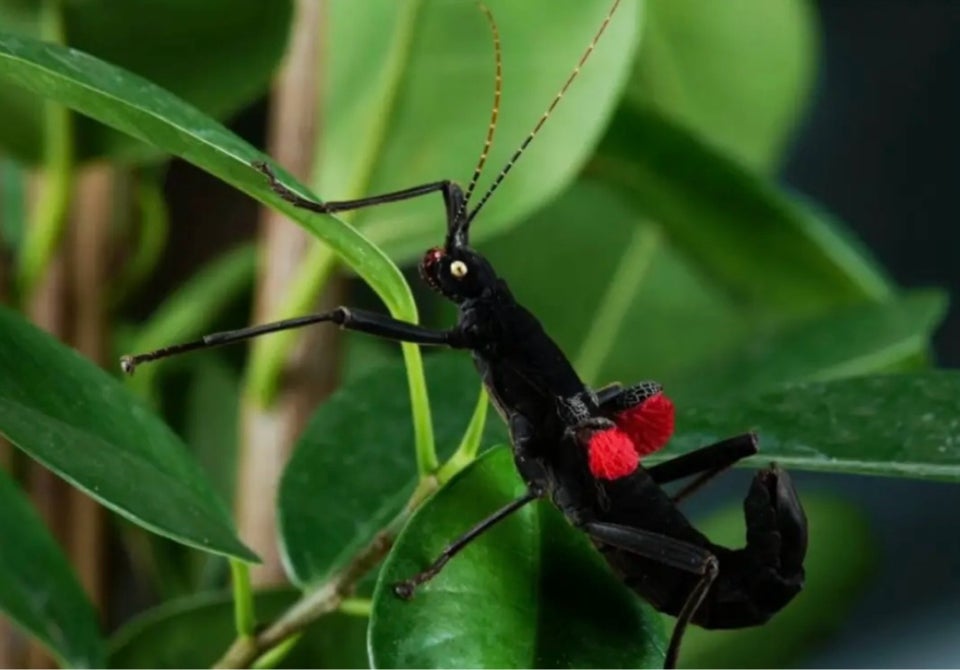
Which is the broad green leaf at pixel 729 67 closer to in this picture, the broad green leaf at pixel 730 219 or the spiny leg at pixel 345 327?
the broad green leaf at pixel 730 219

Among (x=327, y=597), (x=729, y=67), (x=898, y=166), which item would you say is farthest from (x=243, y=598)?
(x=898, y=166)

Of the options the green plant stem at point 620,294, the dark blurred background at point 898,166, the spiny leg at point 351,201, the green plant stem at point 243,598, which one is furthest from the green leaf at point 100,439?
the dark blurred background at point 898,166

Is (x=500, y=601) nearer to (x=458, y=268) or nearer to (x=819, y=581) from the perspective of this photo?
(x=458, y=268)

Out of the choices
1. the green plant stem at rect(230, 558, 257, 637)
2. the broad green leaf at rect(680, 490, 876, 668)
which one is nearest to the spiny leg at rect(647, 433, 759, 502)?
the green plant stem at rect(230, 558, 257, 637)

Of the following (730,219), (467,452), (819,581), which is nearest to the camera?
(467,452)

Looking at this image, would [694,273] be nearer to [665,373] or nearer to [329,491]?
[665,373]

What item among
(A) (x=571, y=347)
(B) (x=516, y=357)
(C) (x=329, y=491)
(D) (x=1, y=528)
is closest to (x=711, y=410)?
(B) (x=516, y=357)
